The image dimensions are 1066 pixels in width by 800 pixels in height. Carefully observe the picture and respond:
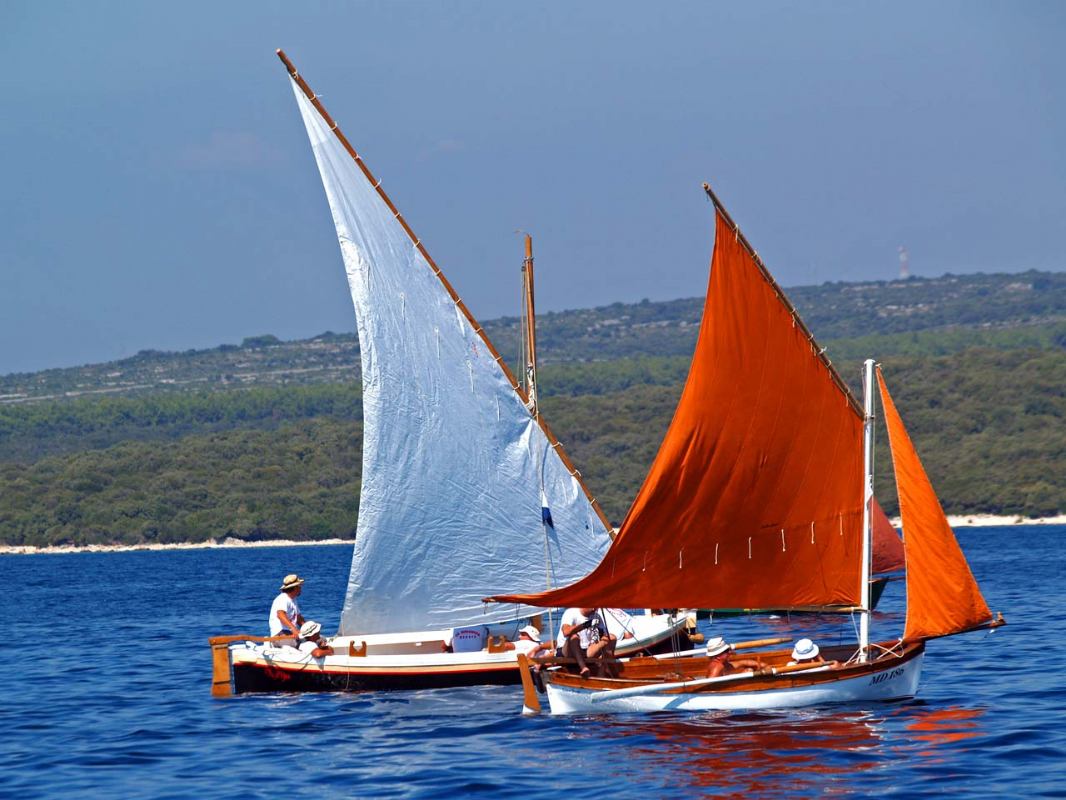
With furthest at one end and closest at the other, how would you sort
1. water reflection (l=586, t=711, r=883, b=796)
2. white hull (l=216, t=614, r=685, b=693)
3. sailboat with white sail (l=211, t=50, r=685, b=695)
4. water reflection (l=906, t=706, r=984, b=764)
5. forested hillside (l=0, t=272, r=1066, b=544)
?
1. forested hillside (l=0, t=272, r=1066, b=544)
2. sailboat with white sail (l=211, t=50, r=685, b=695)
3. white hull (l=216, t=614, r=685, b=693)
4. water reflection (l=906, t=706, r=984, b=764)
5. water reflection (l=586, t=711, r=883, b=796)

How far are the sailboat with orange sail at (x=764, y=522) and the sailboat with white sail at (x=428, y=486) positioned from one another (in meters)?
3.56

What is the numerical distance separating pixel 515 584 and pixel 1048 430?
102m

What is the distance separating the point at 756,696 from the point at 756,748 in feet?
7.65

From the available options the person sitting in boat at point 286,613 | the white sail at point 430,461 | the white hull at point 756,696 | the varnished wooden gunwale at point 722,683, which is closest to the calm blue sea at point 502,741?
the white hull at point 756,696

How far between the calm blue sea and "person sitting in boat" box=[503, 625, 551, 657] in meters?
0.75

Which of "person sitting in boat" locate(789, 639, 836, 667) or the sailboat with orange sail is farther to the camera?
"person sitting in boat" locate(789, 639, 836, 667)

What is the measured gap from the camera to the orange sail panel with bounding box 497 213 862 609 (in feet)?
80.3

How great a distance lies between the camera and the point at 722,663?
25.2 metres

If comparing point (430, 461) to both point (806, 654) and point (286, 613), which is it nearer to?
point (286, 613)

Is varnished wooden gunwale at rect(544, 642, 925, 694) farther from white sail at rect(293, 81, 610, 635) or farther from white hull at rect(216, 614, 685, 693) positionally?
white sail at rect(293, 81, 610, 635)

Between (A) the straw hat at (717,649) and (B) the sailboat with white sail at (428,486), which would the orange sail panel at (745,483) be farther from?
(B) the sailboat with white sail at (428,486)

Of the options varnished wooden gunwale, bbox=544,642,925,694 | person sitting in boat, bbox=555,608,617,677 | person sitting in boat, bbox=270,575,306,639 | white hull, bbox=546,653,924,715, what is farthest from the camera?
person sitting in boat, bbox=270,575,306,639

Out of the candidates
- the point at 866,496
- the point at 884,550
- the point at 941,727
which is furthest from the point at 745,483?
the point at 884,550

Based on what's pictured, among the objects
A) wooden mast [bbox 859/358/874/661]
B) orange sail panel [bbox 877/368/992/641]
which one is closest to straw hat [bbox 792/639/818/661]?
wooden mast [bbox 859/358/874/661]
